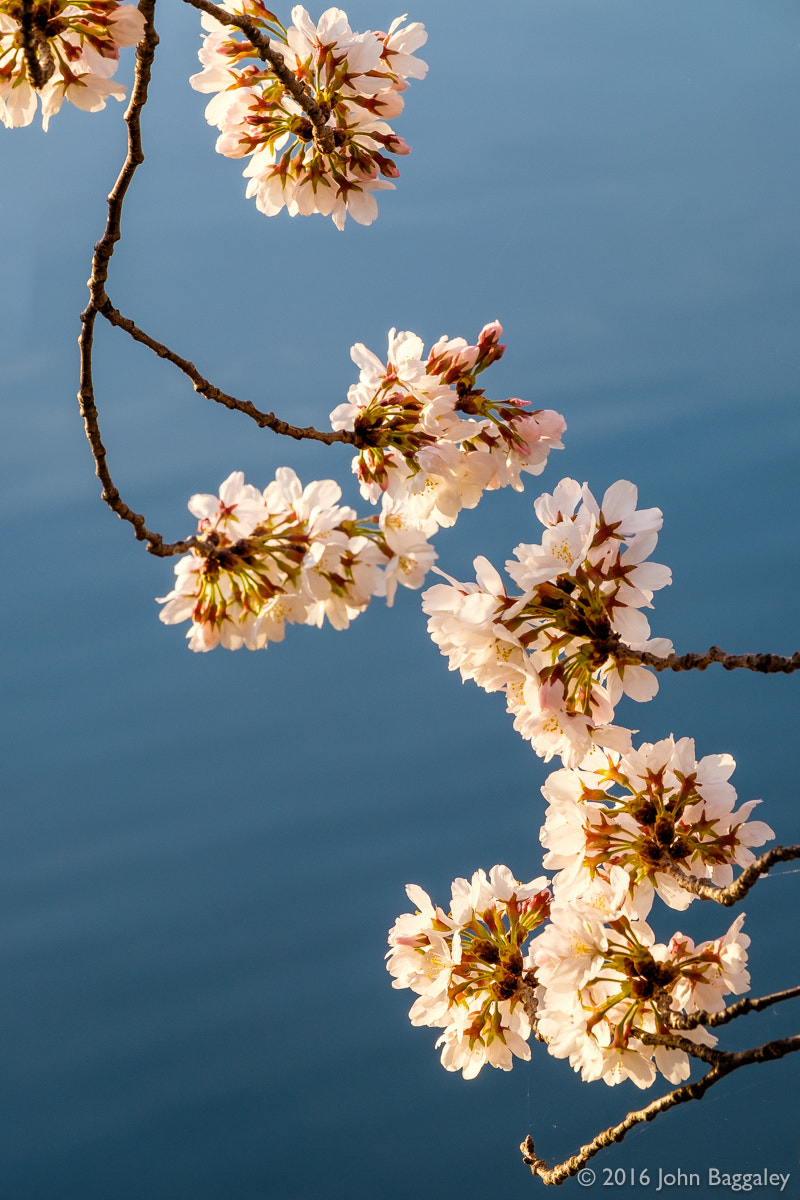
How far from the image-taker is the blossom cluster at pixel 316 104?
0.76 meters

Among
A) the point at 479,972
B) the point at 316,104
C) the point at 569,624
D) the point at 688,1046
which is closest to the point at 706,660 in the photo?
the point at 569,624

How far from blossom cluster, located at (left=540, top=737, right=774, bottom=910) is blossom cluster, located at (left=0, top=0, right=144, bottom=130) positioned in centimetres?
53

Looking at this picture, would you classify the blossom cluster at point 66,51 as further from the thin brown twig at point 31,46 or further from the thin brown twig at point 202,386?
the thin brown twig at point 202,386

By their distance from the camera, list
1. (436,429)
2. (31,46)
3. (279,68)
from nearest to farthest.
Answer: (31,46) → (279,68) → (436,429)

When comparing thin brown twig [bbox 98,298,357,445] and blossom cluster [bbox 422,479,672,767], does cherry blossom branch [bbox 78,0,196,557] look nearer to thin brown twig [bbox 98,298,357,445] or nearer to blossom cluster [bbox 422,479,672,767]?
thin brown twig [bbox 98,298,357,445]

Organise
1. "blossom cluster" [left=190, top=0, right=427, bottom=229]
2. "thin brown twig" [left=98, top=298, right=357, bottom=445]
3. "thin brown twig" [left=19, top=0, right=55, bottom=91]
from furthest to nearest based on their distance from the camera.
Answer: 1. "blossom cluster" [left=190, top=0, right=427, bottom=229]
2. "thin brown twig" [left=98, top=298, right=357, bottom=445]
3. "thin brown twig" [left=19, top=0, right=55, bottom=91]

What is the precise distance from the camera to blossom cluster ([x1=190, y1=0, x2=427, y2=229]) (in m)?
0.76

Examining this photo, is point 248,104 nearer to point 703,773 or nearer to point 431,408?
point 431,408

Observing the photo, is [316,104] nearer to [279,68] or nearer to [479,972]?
[279,68]

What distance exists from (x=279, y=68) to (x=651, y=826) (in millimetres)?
536

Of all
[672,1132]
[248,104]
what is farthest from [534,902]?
[672,1132]

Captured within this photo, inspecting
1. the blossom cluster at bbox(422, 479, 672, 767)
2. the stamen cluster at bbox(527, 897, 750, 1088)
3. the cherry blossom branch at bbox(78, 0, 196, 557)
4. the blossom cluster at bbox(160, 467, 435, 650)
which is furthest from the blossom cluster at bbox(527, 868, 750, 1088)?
the cherry blossom branch at bbox(78, 0, 196, 557)

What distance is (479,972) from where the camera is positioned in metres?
0.82

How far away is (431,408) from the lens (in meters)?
0.75
